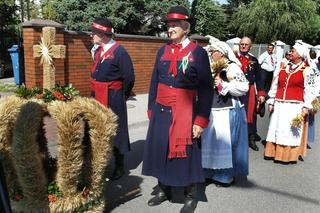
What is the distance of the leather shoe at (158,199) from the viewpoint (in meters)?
4.53

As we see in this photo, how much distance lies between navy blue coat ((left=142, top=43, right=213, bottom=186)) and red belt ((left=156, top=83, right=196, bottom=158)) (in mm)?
58

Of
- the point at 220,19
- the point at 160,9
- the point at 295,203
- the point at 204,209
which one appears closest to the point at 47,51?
the point at 204,209

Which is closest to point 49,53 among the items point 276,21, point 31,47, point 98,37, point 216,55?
point 98,37

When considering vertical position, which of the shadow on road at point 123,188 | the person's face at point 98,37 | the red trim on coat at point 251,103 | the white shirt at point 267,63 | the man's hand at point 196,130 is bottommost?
the shadow on road at point 123,188

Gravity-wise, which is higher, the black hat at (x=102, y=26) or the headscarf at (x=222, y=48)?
the black hat at (x=102, y=26)

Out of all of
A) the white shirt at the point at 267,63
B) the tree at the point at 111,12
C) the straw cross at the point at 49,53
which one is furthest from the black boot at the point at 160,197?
the tree at the point at 111,12

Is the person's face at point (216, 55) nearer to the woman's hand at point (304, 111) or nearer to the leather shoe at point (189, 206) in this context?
Result: the leather shoe at point (189, 206)

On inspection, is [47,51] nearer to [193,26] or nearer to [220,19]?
[193,26]

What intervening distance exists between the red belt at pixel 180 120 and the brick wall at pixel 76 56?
12.7 feet

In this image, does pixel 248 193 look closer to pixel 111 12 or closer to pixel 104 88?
pixel 104 88

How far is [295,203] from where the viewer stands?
4.80m

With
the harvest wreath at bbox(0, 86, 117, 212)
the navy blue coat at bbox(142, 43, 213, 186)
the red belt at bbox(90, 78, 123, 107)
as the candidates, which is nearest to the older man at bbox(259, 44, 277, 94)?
the red belt at bbox(90, 78, 123, 107)

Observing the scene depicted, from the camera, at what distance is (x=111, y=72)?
16.2 ft

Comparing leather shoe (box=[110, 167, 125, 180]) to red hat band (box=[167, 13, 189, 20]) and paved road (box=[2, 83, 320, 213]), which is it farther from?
red hat band (box=[167, 13, 189, 20])
